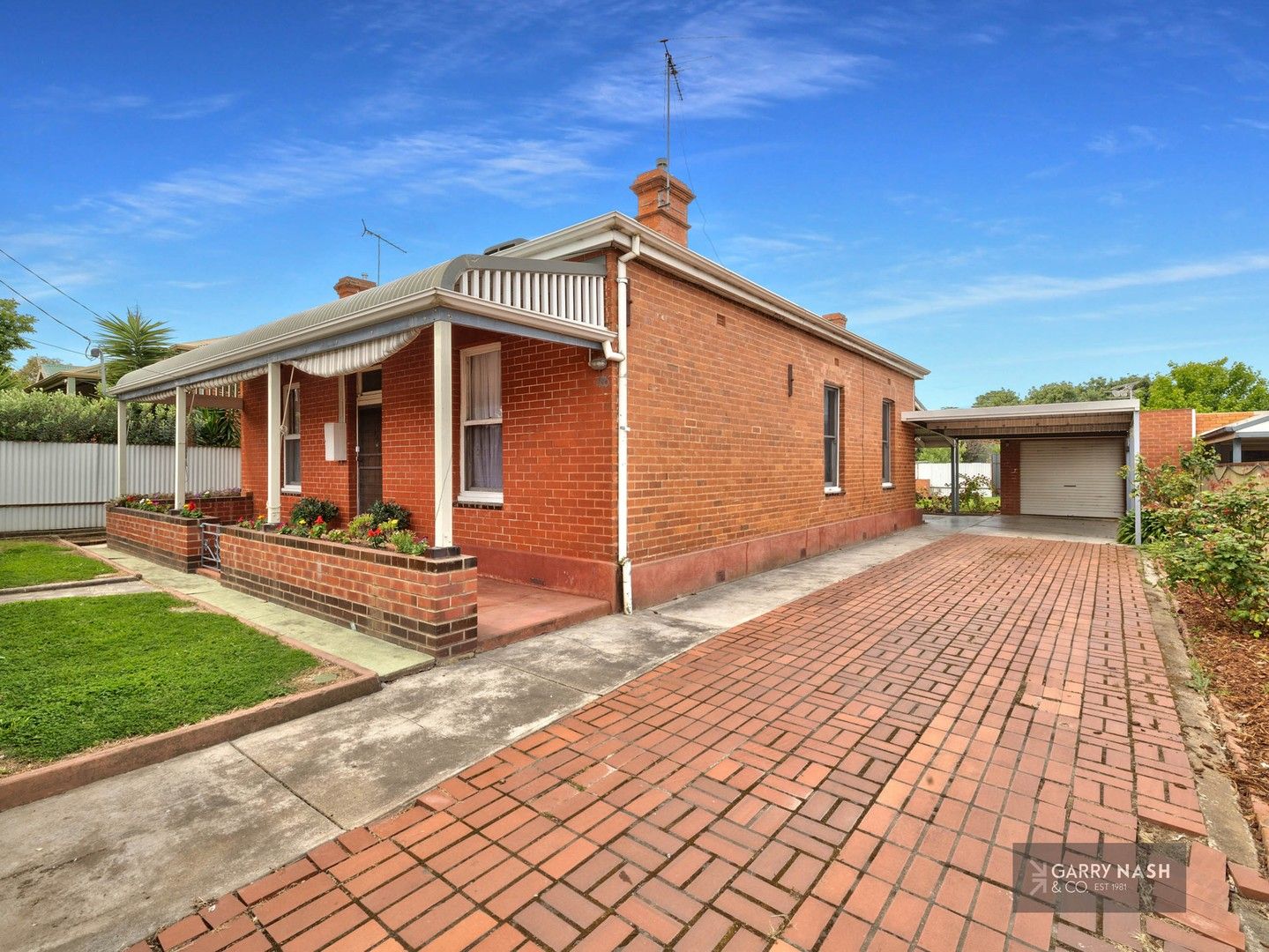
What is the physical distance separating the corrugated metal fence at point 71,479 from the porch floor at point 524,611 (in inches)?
424

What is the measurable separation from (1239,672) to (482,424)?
7.21 metres

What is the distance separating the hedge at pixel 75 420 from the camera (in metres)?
11.2

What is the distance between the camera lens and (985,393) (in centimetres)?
5375

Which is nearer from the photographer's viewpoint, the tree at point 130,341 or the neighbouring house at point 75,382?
the tree at point 130,341

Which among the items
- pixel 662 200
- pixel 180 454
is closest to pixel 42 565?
pixel 180 454

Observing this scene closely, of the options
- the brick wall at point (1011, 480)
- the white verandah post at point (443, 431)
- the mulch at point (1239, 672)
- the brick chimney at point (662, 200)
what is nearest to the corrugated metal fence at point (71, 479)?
the brick chimney at point (662, 200)

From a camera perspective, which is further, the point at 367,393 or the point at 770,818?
the point at 367,393

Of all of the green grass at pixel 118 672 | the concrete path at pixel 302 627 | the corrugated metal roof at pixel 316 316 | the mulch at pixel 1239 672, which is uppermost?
the corrugated metal roof at pixel 316 316

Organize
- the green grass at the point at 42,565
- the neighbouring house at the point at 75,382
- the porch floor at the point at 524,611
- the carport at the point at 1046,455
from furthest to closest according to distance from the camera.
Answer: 1. the neighbouring house at the point at 75,382
2. the carport at the point at 1046,455
3. the green grass at the point at 42,565
4. the porch floor at the point at 524,611

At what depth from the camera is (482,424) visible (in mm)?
7023

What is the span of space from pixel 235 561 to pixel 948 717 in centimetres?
720

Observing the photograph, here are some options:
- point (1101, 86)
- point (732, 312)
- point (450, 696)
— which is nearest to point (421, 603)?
point (450, 696)

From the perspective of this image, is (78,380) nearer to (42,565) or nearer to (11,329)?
(11,329)

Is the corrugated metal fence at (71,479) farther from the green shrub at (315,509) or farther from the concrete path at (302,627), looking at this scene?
the concrete path at (302,627)
